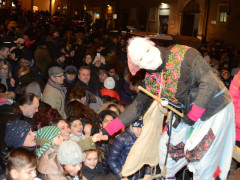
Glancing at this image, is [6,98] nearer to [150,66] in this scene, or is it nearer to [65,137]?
[65,137]

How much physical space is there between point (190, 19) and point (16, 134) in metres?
21.9

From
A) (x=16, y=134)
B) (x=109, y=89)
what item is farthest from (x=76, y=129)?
(x=109, y=89)

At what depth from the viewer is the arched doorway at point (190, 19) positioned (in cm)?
2323

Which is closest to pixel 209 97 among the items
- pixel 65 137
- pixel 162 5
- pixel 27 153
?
pixel 27 153

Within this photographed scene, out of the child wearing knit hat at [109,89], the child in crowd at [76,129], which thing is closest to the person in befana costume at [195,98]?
the child in crowd at [76,129]

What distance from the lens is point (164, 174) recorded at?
3.27 metres

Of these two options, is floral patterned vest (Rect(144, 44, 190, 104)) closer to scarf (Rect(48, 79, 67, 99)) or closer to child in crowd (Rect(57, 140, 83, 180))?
child in crowd (Rect(57, 140, 83, 180))

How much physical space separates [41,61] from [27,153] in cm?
599

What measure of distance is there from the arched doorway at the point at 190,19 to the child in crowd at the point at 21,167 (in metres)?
21.9

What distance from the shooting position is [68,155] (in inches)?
120

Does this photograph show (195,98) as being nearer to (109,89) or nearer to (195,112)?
(195,112)

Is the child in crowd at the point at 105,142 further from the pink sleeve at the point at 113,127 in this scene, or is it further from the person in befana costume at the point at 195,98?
the person in befana costume at the point at 195,98

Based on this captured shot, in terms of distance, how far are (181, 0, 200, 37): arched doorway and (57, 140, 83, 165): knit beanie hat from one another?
848 inches

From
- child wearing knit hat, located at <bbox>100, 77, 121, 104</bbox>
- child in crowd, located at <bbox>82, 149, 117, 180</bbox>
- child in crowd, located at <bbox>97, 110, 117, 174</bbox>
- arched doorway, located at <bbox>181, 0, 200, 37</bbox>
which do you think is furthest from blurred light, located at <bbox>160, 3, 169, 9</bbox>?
child in crowd, located at <bbox>82, 149, 117, 180</bbox>
